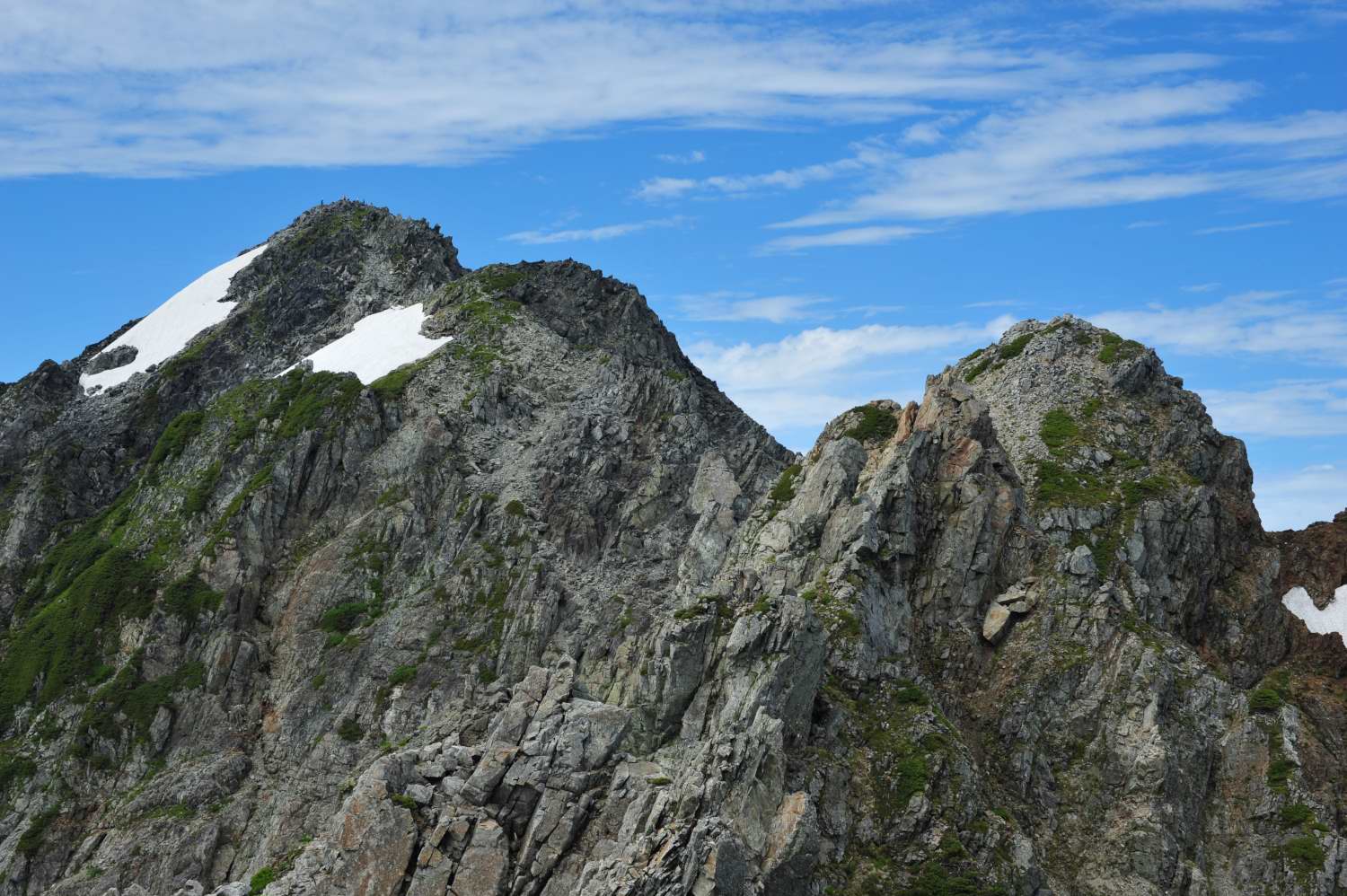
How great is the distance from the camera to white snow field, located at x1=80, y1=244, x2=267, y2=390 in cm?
14550

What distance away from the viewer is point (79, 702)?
322 feet

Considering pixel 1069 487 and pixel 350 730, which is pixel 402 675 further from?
pixel 1069 487

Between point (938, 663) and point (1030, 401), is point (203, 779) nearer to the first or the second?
point (938, 663)

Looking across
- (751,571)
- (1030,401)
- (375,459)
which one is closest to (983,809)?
(751,571)

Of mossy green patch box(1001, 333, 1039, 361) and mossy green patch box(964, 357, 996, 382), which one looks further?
mossy green patch box(964, 357, 996, 382)

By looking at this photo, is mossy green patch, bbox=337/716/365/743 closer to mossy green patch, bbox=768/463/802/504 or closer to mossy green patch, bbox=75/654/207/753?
mossy green patch, bbox=75/654/207/753

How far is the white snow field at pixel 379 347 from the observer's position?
12400cm

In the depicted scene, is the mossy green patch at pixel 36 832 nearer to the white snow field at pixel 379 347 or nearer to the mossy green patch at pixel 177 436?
the mossy green patch at pixel 177 436

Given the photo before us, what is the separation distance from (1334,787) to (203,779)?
67610 mm

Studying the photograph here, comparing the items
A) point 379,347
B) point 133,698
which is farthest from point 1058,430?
point 379,347

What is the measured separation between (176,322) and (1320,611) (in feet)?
401

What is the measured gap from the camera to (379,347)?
129 m

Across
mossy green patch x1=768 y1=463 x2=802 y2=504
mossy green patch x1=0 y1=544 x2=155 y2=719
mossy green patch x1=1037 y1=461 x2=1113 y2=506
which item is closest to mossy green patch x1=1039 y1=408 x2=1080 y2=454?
mossy green patch x1=1037 y1=461 x2=1113 y2=506

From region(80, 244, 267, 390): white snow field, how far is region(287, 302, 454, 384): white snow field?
22.0m
